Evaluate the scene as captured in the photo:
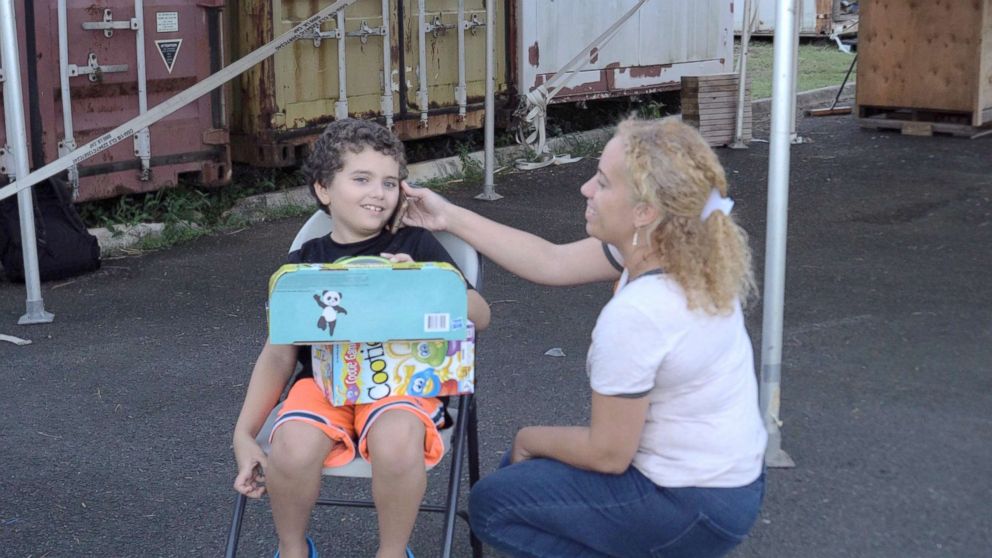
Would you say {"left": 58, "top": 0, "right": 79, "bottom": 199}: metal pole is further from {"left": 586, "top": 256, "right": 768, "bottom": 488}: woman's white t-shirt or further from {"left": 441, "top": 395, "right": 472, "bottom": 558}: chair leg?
{"left": 586, "top": 256, "right": 768, "bottom": 488}: woman's white t-shirt

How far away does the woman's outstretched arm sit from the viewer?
273 centimetres

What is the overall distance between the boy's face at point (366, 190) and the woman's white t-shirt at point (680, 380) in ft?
2.45

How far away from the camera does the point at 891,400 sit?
435 cm

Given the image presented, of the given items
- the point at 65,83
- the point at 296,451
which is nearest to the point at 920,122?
the point at 65,83

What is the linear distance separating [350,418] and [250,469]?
0.83 feet

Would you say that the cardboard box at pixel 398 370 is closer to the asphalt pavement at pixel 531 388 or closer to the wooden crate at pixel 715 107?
the asphalt pavement at pixel 531 388

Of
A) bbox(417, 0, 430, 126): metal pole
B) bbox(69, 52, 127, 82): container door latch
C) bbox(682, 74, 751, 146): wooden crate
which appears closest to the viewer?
bbox(69, 52, 127, 82): container door latch

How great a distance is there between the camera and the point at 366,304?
245 cm

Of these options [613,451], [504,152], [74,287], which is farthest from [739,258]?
[504,152]

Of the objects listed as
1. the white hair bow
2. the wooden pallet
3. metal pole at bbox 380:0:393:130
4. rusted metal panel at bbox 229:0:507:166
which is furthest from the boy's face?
the wooden pallet

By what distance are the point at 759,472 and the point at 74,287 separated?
4.53m

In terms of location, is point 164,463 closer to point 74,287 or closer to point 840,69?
point 74,287

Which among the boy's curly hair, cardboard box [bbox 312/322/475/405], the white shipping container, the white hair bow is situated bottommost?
cardboard box [bbox 312/322/475/405]

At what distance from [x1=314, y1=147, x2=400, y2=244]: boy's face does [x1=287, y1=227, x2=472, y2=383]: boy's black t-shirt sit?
0.15 feet
